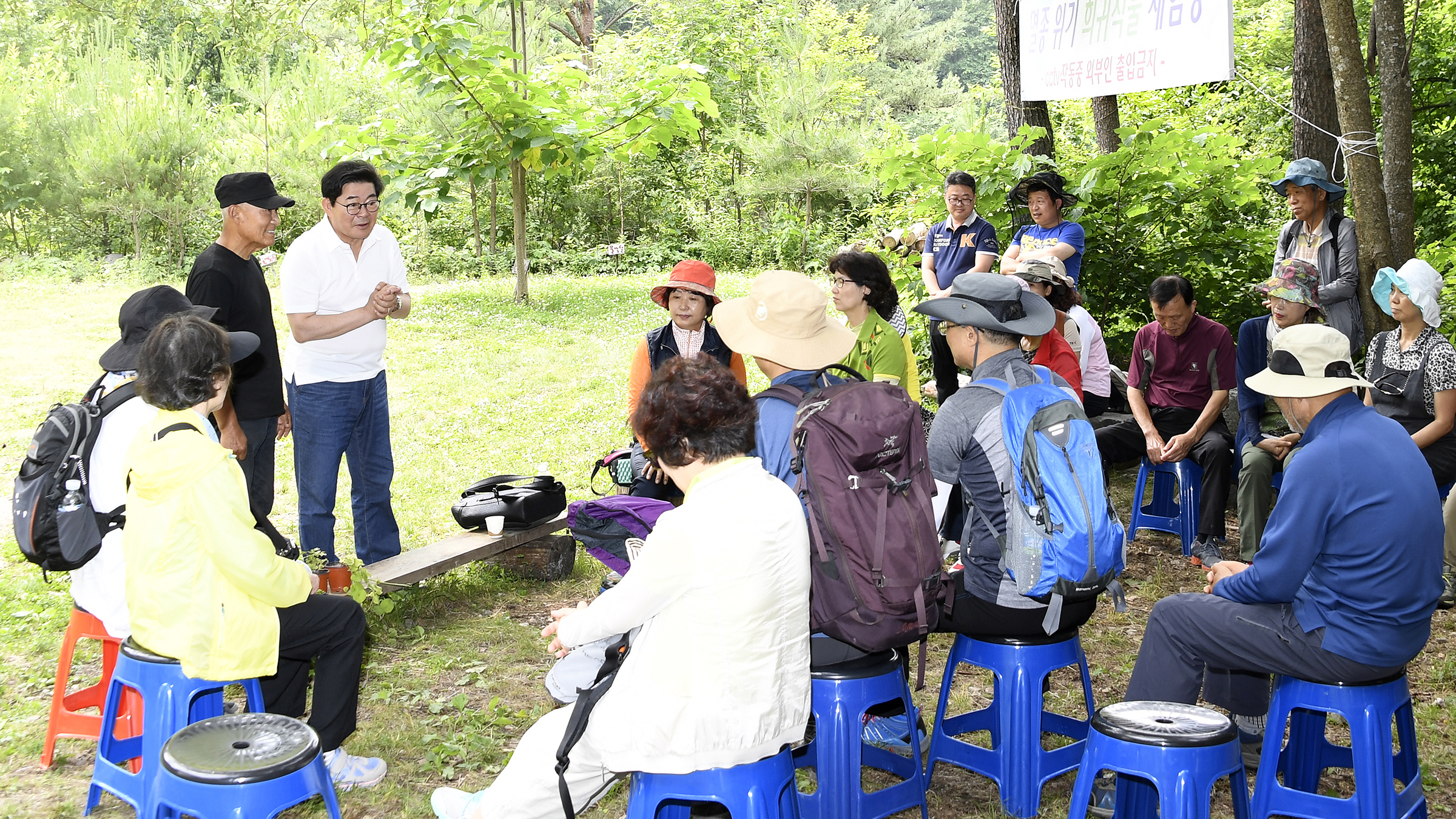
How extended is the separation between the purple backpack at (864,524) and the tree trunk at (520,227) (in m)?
9.72

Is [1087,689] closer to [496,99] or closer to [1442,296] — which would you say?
[1442,296]

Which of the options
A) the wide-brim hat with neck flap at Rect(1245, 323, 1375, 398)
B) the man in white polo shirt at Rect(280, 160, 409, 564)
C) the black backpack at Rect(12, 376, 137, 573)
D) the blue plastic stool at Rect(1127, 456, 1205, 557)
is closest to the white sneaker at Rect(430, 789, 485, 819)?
the black backpack at Rect(12, 376, 137, 573)

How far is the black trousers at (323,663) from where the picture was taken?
3.10 metres

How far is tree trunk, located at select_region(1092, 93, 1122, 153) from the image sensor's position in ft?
25.7

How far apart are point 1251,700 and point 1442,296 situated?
149 inches

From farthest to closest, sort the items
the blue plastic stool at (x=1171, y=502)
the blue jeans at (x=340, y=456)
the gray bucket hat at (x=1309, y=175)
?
the blue plastic stool at (x=1171, y=502) → the gray bucket hat at (x=1309, y=175) → the blue jeans at (x=340, y=456)

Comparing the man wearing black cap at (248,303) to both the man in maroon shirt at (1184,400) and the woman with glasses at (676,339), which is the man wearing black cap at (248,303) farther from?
the man in maroon shirt at (1184,400)

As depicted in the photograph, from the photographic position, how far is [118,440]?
3031 millimetres

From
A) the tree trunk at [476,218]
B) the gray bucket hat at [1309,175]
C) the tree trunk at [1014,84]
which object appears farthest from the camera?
the tree trunk at [476,218]

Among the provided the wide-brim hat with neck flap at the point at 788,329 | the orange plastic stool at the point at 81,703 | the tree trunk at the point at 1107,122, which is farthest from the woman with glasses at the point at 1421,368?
the orange plastic stool at the point at 81,703

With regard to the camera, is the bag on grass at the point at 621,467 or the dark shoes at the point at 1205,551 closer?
the bag on grass at the point at 621,467

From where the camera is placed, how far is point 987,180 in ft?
21.7

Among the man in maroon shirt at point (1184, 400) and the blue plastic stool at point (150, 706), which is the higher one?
the man in maroon shirt at point (1184, 400)

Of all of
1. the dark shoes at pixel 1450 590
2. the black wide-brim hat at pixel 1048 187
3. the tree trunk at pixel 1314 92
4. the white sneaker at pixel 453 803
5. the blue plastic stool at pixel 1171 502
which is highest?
the tree trunk at pixel 1314 92
